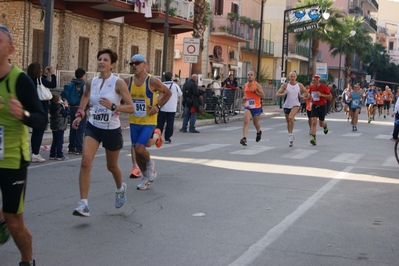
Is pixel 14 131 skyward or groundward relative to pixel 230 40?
groundward

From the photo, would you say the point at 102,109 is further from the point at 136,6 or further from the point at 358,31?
the point at 358,31

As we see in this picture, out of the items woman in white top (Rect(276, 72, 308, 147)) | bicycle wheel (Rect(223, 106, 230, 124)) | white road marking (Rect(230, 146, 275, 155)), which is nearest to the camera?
white road marking (Rect(230, 146, 275, 155))

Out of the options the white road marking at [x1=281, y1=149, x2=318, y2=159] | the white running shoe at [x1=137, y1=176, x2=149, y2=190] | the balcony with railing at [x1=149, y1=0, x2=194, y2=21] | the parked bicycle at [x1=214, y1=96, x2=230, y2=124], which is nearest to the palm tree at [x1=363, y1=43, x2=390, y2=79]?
the balcony with railing at [x1=149, y1=0, x2=194, y2=21]

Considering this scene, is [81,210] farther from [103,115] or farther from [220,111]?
[220,111]

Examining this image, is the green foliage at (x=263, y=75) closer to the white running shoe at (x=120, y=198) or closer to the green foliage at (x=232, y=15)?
the green foliage at (x=232, y=15)

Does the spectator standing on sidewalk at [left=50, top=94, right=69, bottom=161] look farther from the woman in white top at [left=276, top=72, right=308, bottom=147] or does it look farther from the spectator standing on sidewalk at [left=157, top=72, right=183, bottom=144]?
the woman in white top at [left=276, top=72, right=308, bottom=147]

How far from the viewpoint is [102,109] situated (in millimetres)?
8305

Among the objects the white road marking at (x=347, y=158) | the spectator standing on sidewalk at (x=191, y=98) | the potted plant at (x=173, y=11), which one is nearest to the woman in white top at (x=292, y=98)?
the white road marking at (x=347, y=158)

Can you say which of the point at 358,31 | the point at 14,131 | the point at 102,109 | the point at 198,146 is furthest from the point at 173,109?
the point at 358,31

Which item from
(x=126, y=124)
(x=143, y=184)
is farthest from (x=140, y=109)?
(x=126, y=124)

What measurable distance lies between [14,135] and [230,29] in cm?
4507

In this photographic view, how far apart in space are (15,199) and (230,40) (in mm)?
48468

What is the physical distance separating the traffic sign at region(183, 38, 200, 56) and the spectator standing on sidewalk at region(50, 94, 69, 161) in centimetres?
1341

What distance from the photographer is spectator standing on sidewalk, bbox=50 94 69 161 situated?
13.9 meters
